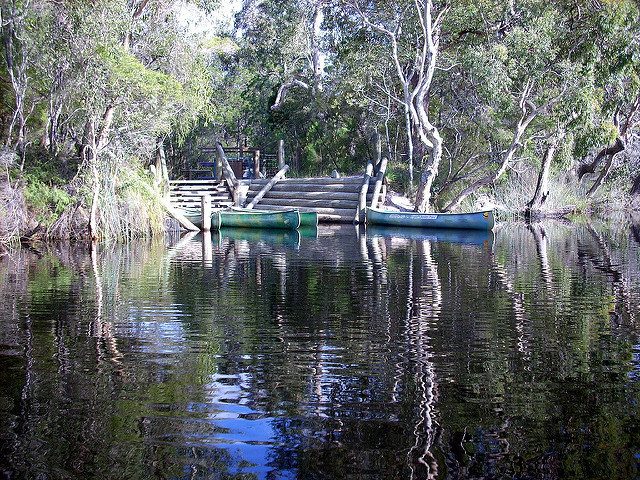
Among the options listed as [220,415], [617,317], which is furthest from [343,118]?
[220,415]

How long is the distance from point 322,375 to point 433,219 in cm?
1849

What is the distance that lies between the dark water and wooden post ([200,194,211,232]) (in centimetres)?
1193

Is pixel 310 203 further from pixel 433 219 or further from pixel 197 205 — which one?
pixel 433 219

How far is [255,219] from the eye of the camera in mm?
25953

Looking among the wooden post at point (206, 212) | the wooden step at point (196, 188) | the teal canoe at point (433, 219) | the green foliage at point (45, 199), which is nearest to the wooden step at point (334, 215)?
the teal canoe at point (433, 219)

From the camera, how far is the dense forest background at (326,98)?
18.7 m

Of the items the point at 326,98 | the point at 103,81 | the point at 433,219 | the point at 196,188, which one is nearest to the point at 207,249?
the point at 103,81

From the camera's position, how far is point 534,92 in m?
26.3

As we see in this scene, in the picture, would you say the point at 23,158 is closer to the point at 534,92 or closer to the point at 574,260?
the point at 574,260

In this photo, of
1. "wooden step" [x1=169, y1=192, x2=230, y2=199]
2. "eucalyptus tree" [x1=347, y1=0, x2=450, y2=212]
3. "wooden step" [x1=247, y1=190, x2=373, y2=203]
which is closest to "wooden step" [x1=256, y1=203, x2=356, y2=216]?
"wooden step" [x1=247, y1=190, x2=373, y2=203]

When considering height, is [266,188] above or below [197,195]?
above

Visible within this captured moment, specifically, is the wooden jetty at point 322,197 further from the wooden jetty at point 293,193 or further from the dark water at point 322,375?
the dark water at point 322,375

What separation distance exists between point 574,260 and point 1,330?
10485 mm

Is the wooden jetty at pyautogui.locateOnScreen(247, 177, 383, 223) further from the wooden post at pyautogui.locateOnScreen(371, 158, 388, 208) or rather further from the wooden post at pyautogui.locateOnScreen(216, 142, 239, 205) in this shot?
the wooden post at pyautogui.locateOnScreen(216, 142, 239, 205)
